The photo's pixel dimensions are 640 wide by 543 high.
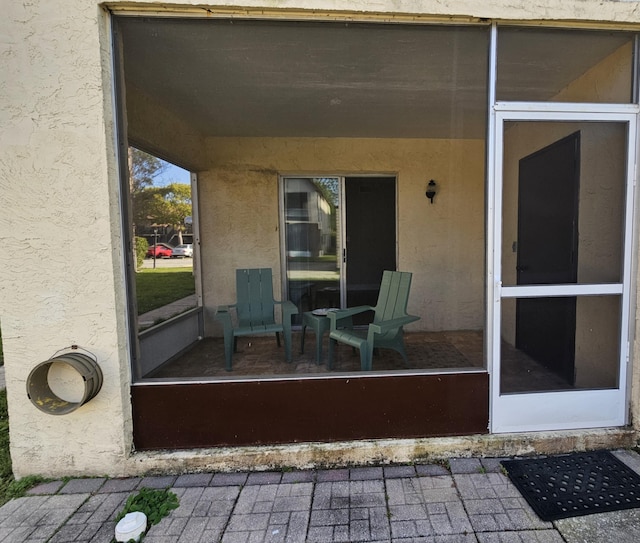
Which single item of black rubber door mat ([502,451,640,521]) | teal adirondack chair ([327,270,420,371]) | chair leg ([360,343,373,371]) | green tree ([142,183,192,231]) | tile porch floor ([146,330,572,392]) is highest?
green tree ([142,183,192,231])

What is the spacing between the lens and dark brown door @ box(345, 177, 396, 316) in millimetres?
4500

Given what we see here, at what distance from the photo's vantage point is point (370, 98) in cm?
313

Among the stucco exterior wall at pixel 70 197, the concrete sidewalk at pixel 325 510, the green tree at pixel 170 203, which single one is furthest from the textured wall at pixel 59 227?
the green tree at pixel 170 203

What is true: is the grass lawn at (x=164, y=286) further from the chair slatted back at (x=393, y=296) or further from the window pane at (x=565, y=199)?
the window pane at (x=565, y=199)

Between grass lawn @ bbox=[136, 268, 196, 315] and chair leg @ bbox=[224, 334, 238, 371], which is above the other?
grass lawn @ bbox=[136, 268, 196, 315]

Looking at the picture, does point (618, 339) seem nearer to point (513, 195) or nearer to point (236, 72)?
point (513, 195)

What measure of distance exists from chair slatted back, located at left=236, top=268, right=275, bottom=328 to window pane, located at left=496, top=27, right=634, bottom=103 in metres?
2.81

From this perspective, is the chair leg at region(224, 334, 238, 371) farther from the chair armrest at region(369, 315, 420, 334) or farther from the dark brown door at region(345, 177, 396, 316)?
the dark brown door at region(345, 177, 396, 316)

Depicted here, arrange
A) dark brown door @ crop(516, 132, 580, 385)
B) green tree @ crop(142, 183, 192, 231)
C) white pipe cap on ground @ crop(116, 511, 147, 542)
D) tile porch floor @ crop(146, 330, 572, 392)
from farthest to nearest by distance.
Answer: green tree @ crop(142, 183, 192, 231)
dark brown door @ crop(516, 132, 580, 385)
tile porch floor @ crop(146, 330, 572, 392)
white pipe cap on ground @ crop(116, 511, 147, 542)

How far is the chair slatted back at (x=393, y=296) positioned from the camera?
10.3 feet

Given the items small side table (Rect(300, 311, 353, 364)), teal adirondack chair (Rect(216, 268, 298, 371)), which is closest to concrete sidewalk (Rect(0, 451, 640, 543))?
small side table (Rect(300, 311, 353, 364))

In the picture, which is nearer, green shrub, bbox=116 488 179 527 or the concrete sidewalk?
the concrete sidewalk

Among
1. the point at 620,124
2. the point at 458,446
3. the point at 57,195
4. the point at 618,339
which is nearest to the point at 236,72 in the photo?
the point at 57,195

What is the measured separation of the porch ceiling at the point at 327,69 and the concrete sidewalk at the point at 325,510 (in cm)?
238
